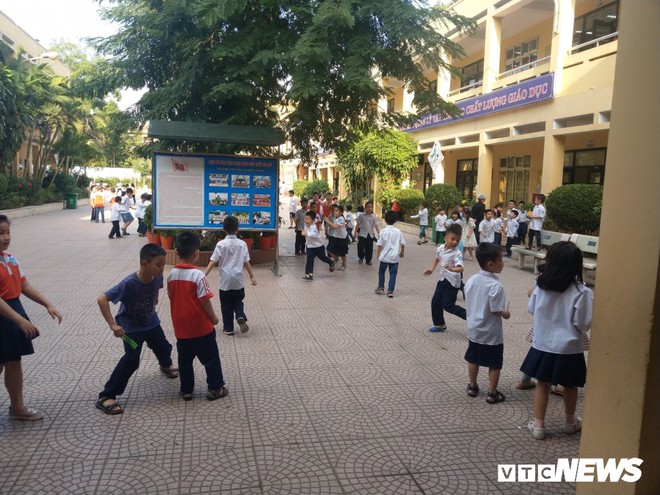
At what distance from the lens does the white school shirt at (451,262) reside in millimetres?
6691

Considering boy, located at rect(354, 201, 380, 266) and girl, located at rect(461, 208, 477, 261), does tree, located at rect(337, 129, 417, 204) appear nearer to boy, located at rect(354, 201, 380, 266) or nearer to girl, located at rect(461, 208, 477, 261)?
girl, located at rect(461, 208, 477, 261)

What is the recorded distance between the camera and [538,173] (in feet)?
66.4

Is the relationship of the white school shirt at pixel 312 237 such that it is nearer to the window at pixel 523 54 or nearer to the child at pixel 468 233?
the child at pixel 468 233

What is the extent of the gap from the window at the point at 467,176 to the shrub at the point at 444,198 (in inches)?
229

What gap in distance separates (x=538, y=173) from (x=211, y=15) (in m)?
14.7

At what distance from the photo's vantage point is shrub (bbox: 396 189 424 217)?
23234 millimetres

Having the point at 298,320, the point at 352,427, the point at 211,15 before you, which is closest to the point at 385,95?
the point at 211,15

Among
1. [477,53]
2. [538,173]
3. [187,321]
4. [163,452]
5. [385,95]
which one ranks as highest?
[477,53]

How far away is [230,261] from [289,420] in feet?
8.71

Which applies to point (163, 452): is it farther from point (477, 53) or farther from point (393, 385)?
point (477, 53)

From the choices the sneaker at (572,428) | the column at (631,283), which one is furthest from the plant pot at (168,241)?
the column at (631,283)

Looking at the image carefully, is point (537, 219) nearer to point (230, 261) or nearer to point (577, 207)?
point (577, 207)

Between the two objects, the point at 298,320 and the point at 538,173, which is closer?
the point at 298,320

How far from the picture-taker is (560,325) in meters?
3.87
